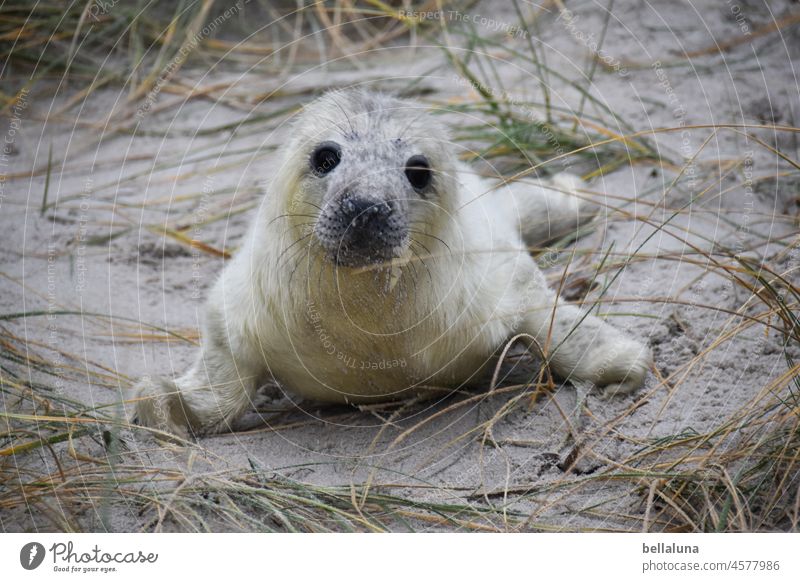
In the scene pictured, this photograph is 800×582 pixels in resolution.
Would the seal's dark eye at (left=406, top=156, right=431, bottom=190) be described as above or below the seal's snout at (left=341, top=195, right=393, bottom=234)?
above

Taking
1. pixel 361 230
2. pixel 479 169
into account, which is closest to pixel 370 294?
pixel 361 230

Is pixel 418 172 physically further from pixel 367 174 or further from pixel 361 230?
pixel 361 230

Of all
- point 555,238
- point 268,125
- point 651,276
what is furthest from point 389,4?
point 651,276

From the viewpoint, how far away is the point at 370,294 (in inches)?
88.0

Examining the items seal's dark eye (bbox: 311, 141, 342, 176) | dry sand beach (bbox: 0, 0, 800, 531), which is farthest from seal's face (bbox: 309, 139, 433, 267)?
dry sand beach (bbox: 0, 0, 800, 531)

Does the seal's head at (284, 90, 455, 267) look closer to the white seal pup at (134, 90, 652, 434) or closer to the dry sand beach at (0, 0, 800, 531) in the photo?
the white seal pup at (134, 90, 652, 434)

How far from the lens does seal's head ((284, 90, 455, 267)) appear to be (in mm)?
2066

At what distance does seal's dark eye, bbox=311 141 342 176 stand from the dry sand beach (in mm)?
267

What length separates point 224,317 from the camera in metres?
2.54

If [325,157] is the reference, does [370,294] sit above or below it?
below

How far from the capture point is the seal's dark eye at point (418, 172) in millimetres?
2240

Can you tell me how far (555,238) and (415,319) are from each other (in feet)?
3.20

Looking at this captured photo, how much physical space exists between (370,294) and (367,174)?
30cm
